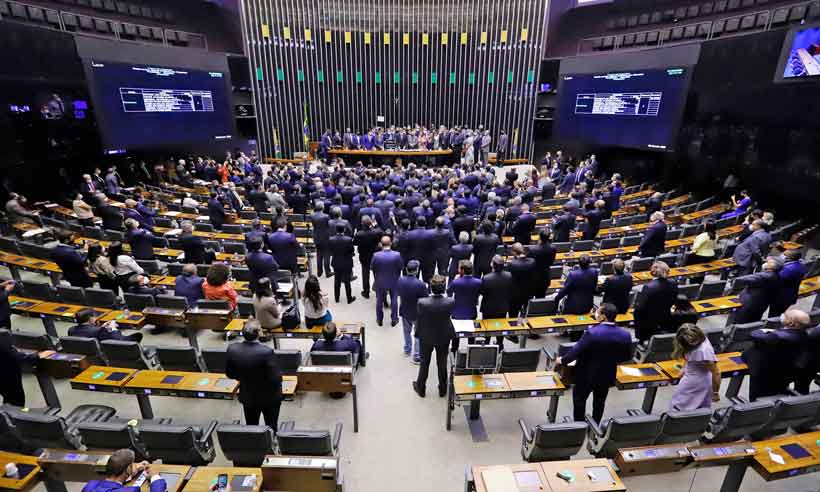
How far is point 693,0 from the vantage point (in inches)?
592

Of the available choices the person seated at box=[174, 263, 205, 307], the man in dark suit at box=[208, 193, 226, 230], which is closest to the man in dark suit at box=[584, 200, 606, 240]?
the person seated at box=[174, 263, 205, 307]

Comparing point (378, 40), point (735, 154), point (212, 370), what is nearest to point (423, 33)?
point (378, 40)

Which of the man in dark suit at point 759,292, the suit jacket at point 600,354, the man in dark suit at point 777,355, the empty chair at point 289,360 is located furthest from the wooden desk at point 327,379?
the man in dark suit at point 759,292

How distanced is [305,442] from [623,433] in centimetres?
267

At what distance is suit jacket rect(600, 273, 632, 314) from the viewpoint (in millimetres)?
5207

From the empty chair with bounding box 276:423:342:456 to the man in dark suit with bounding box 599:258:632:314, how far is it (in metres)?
3.80

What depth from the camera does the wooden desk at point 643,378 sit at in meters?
4.21

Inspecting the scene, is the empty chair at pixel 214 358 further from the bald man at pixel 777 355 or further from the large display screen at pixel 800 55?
the large display screen at pixel 800 55

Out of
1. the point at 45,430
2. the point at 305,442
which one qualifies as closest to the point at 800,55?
the point at 305,442

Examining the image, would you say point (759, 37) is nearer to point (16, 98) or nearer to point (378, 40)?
point (378, 40)

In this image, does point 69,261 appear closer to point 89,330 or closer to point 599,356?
point 89,330

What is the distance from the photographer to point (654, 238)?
712cm

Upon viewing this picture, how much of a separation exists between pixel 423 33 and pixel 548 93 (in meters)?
6.86

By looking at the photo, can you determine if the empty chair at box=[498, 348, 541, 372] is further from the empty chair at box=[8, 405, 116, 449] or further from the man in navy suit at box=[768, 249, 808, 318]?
the empty chair at box=[8, 405, 116, 449]
